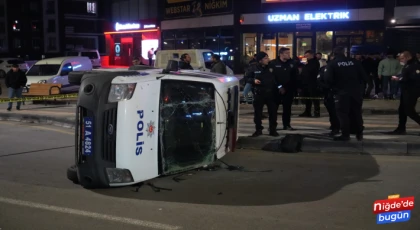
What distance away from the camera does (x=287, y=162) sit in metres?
8.12

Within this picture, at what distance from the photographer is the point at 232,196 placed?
6227 millimetres

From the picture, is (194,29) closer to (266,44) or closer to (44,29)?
(266,44)

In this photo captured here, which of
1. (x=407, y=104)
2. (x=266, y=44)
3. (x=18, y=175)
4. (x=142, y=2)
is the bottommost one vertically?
(x=18, y=175)

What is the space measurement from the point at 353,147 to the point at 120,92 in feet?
15.3

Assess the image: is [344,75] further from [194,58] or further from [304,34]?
[304,34]


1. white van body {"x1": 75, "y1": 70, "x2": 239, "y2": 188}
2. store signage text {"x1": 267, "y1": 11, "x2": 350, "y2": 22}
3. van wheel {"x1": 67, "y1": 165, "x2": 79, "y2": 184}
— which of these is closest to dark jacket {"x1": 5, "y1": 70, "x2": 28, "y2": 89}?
van wheel {"x1": 67, "y1": 165, "x2": 79, "y2": 184}

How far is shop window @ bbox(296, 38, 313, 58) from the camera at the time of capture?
2708cm

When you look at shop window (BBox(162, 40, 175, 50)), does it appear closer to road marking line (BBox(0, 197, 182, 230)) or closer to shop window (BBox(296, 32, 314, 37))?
shop window (BBox(296, 32, 314, 37))

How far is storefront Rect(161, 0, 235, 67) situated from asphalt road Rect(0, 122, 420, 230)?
2222 centimetres

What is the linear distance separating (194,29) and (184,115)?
26.7 meters

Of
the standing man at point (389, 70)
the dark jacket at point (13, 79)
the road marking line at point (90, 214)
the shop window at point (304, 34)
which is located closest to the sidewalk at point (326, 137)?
the dark jacket at point (13, 79)

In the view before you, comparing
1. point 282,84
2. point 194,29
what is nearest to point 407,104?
point 282,84

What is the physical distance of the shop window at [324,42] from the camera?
1028 inches

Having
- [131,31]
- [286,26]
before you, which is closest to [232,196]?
[286,26]
